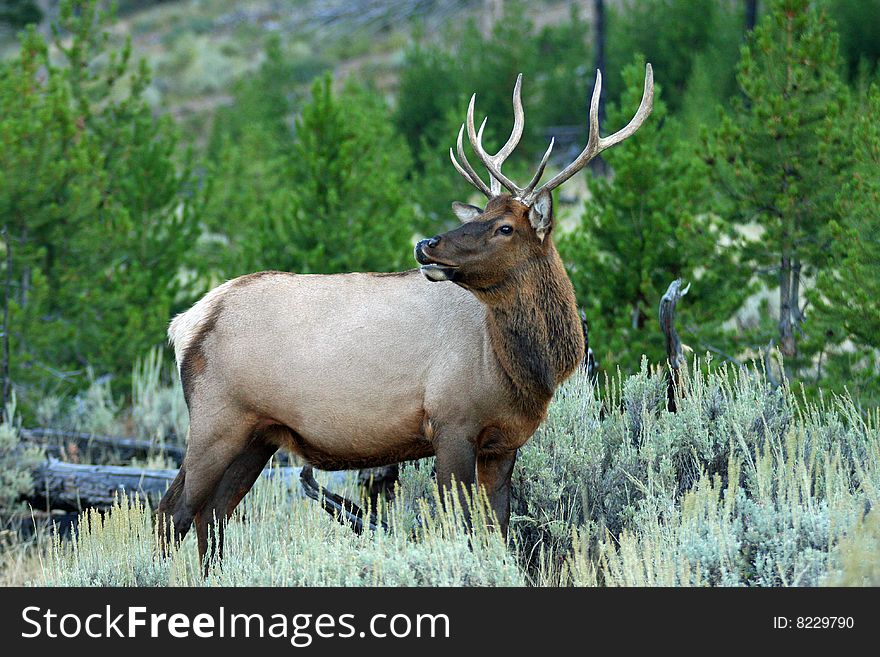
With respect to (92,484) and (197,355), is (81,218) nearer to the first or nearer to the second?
(92,484)

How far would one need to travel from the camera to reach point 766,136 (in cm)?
850

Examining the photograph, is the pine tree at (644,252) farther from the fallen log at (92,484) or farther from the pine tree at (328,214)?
the fallen log at (92,484)

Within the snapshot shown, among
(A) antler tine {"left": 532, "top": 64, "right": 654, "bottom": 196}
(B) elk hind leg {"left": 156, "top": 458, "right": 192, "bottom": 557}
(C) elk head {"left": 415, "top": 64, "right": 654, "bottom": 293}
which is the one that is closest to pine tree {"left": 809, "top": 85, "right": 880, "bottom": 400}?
(A) antler tine {"left": 532, "top": 64, "right": 654, "bottom": 196}

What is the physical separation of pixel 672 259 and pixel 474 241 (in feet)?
14.5

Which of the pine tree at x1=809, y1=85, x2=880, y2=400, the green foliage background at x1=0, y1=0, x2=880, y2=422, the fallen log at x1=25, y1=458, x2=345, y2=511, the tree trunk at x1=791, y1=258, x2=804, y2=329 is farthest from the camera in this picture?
the tree trunk at x1=791, y1=258, x2=804, y2=329

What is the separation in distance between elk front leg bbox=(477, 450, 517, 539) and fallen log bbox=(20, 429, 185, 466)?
12.8ft

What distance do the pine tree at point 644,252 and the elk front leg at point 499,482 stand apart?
323cm

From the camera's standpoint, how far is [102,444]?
8.71 meters

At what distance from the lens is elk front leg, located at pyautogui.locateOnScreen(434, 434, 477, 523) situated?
5.05 metres

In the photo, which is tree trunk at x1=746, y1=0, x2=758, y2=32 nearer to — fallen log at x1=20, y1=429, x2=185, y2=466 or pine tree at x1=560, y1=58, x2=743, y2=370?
pine tree at x1=560, y1=58, x2=743, y2=370

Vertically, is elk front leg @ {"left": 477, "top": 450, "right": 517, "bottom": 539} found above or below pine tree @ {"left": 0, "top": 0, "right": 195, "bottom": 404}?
below

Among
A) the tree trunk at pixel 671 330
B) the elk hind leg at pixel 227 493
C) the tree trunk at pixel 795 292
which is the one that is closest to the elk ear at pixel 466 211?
the elk hind leg at pixel 227 493
